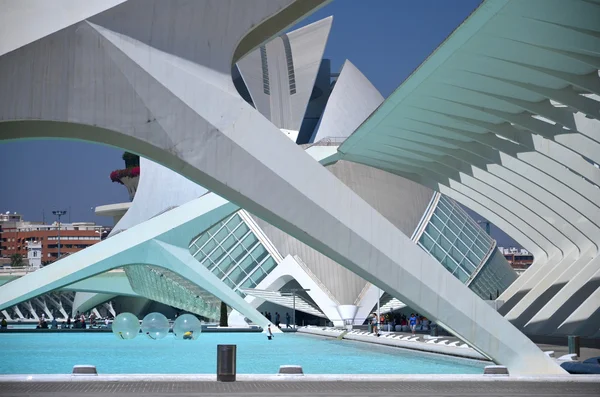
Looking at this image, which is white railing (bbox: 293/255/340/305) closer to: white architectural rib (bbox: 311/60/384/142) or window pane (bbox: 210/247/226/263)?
window pane (bbox: 210/247/226/263)

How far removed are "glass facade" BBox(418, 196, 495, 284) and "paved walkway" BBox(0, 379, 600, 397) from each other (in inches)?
1335

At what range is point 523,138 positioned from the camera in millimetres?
25047

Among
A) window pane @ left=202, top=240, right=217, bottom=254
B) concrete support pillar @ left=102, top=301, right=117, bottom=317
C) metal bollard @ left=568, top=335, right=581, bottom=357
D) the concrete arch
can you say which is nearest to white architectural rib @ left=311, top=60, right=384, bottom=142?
window pane @ left=202, top=240, right=217, bottom=254

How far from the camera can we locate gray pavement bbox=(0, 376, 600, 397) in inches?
430

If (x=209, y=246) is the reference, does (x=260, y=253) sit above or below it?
below

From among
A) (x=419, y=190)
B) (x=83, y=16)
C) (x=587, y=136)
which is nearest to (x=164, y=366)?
(x=83, y=16)

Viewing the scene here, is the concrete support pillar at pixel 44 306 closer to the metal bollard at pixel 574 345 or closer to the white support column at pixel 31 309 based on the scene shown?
the white support column at pixel 31 309

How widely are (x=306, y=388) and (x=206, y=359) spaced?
30.5ft

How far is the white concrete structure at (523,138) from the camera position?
1714 cm

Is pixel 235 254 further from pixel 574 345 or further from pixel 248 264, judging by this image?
pixel 574 345

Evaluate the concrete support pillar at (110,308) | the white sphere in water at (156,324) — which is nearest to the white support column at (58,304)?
the concrete support pillar at (110,308)

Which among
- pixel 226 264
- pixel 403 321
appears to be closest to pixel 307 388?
pixel 403 321

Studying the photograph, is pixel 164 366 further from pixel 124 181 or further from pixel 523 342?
pixel 124 181

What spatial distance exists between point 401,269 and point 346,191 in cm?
124
